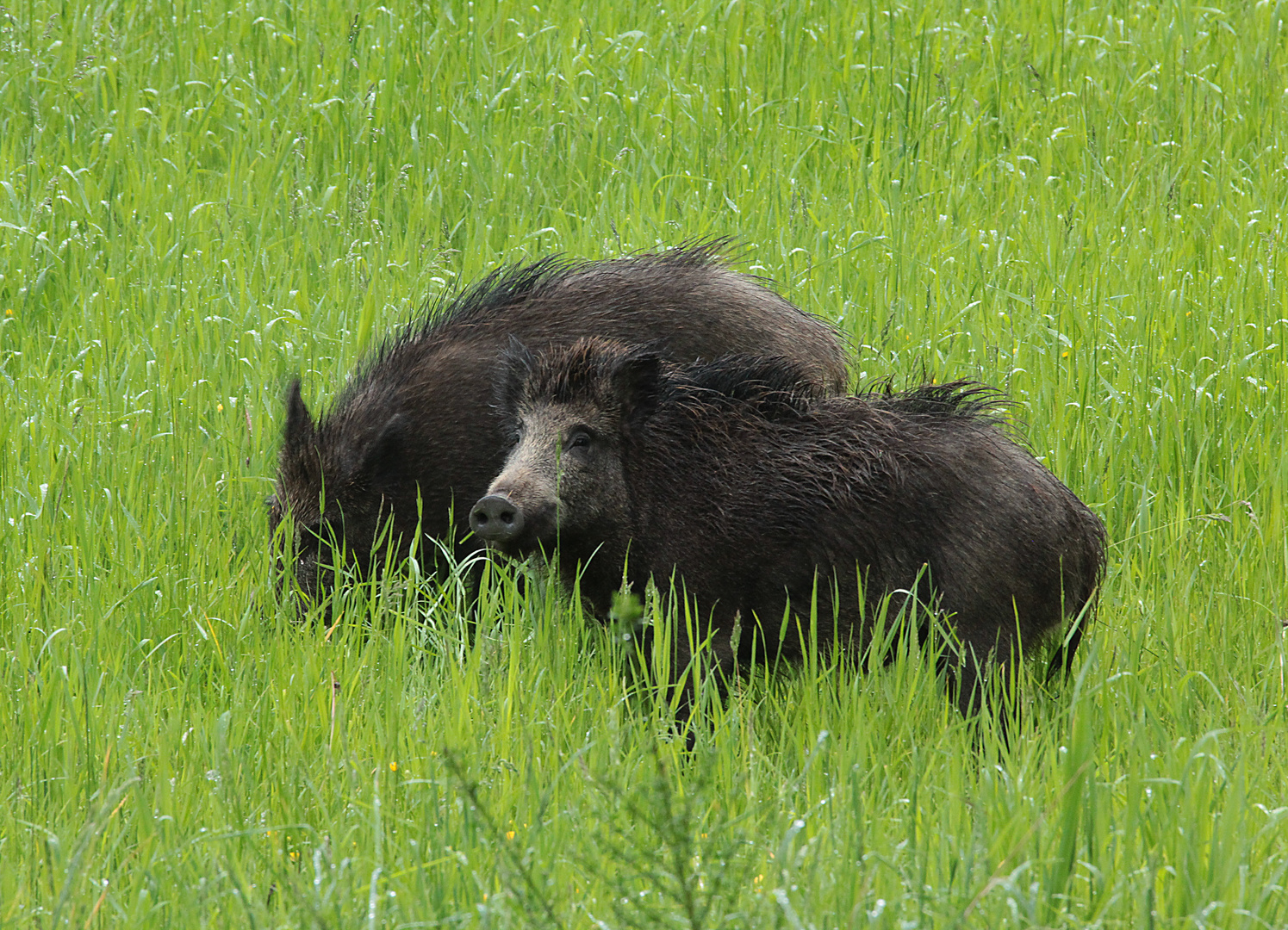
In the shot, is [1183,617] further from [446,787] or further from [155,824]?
[155,824]

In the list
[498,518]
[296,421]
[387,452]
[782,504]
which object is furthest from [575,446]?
[296,421]

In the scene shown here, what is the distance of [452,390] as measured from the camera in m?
5.16

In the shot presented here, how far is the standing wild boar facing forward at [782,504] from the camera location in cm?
412

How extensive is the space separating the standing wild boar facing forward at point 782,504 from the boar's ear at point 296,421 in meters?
0.96

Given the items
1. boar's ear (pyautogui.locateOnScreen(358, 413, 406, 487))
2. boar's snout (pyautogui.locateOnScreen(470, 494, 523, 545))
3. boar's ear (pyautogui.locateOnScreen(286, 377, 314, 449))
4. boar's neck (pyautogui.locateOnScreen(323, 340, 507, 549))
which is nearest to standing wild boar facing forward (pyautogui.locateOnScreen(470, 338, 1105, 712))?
boar's snout (pyautogui.locateOnScreen(470, 494, 523, 545))

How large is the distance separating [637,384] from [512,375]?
48 cm

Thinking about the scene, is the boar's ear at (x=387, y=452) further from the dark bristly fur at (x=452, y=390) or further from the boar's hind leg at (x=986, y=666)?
the boar's hind leg at (x=986, y=666)

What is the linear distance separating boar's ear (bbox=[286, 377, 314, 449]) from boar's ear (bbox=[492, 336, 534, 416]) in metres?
0.80

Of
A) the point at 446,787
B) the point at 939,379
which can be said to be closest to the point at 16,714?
the point at 446,787

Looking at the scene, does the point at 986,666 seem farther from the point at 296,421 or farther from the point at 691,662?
the point at 296,421

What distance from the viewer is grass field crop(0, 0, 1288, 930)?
289cm

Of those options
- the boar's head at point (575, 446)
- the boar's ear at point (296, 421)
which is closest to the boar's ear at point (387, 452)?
the boar's ear at point (296, 421)

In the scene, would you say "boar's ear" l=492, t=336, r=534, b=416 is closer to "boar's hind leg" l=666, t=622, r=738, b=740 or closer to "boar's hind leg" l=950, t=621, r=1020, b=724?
"boar's hind leg" l=666, t=622, r=738, b=740

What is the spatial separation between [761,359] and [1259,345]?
268 cm
